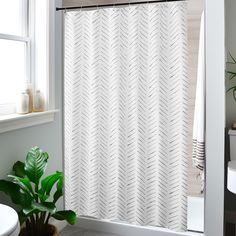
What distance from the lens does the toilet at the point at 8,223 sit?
110 cm

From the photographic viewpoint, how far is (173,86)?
2.19 meters

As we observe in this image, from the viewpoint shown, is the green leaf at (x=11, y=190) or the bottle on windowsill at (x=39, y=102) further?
the bottle on windowsill at (x=39, y=102)

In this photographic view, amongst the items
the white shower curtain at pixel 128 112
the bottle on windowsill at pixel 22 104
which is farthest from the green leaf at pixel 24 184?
the white shower curtain at pixel 128 112

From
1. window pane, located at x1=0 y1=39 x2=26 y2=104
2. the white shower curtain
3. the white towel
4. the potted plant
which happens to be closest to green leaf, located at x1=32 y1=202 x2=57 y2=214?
the potted plant

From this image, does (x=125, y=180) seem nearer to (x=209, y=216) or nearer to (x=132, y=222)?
(x=132, y=222)

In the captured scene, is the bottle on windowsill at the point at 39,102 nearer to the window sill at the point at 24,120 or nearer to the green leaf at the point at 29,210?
the window sill at the point at 24,120

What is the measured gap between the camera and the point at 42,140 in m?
2.42

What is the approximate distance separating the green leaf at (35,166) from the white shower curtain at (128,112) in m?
0.53

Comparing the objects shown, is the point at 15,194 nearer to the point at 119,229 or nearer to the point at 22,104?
the point at 22,104

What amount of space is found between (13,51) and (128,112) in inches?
37.2

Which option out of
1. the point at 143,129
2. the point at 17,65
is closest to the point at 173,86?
the point at 143,129

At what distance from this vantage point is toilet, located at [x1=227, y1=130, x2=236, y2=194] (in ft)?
7.57

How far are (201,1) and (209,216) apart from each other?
6.18ft

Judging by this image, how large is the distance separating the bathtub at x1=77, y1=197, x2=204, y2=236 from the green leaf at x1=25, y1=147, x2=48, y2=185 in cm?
91
